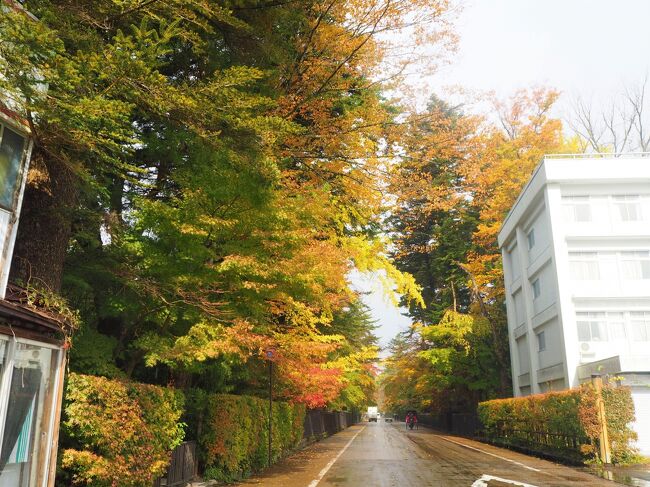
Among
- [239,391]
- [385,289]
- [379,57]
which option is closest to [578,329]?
[385,289]

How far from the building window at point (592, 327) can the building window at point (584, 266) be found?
199 cm

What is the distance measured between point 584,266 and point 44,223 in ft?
88.0

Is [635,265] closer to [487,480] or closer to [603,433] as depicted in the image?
[603,433]

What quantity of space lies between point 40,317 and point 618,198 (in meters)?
29.5

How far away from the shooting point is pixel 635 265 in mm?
28094

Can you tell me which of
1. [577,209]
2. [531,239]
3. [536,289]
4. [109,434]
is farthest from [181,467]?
[531,239]

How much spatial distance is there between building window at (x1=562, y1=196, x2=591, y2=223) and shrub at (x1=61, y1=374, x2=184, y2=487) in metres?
26.1

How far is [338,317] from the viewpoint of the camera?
28.2 meters

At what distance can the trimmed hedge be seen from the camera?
58.5 ft

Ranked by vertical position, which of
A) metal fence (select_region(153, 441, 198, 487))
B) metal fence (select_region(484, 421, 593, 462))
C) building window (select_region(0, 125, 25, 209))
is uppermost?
building window (select_region(0, 125, 25, 209))

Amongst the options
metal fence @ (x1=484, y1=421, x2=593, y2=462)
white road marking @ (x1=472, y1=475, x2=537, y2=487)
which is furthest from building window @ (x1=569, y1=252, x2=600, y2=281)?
white road marking @ (x1=472, y1=475, x2=537, y2=487)

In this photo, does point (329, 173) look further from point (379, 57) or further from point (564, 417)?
point (564, 417)

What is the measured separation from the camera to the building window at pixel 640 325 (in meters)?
27.2

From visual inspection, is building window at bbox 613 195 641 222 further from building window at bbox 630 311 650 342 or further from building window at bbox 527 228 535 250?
building window at bbox 527 228 535 250
